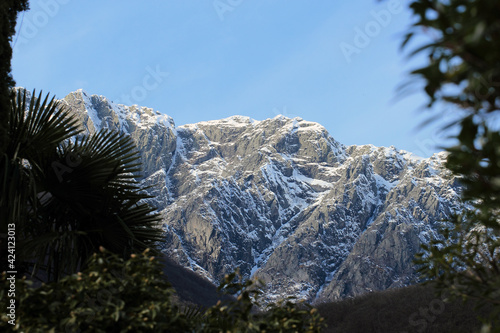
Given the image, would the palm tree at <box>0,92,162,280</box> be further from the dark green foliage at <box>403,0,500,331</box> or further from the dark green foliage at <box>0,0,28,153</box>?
the dark green foliage at <box>403,0,500,331</box>

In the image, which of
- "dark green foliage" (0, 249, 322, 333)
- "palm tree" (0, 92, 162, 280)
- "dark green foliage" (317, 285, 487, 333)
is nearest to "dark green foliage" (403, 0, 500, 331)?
"dark green foliage" (0, 249, 322, 333)

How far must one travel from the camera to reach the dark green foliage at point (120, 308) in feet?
11.2

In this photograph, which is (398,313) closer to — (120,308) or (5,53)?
(120,308)

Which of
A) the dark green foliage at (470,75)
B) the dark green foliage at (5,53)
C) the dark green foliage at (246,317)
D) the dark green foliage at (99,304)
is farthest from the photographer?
the dark green foliage at (5,53)

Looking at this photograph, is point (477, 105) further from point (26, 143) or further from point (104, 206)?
point (26, 143)

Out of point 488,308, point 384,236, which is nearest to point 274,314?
point 488,308

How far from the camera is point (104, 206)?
542cm

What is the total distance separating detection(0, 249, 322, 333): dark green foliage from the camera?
11.2 ft

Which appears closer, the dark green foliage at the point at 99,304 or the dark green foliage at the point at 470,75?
the dark green foliage at the point at 470,75

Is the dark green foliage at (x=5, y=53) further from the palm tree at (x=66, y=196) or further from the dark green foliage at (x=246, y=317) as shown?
the dark green foliage at (x=246, y=317)

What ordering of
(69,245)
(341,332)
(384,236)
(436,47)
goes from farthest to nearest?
1. (384,236)
2. (341,332)
3. (69,245)
4. (436,47)

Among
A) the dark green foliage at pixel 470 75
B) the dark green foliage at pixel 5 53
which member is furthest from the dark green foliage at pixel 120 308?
the dark green foliage at pixel 470 75

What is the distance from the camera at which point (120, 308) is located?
3348 millimetres

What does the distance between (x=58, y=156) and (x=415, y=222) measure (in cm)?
19843
